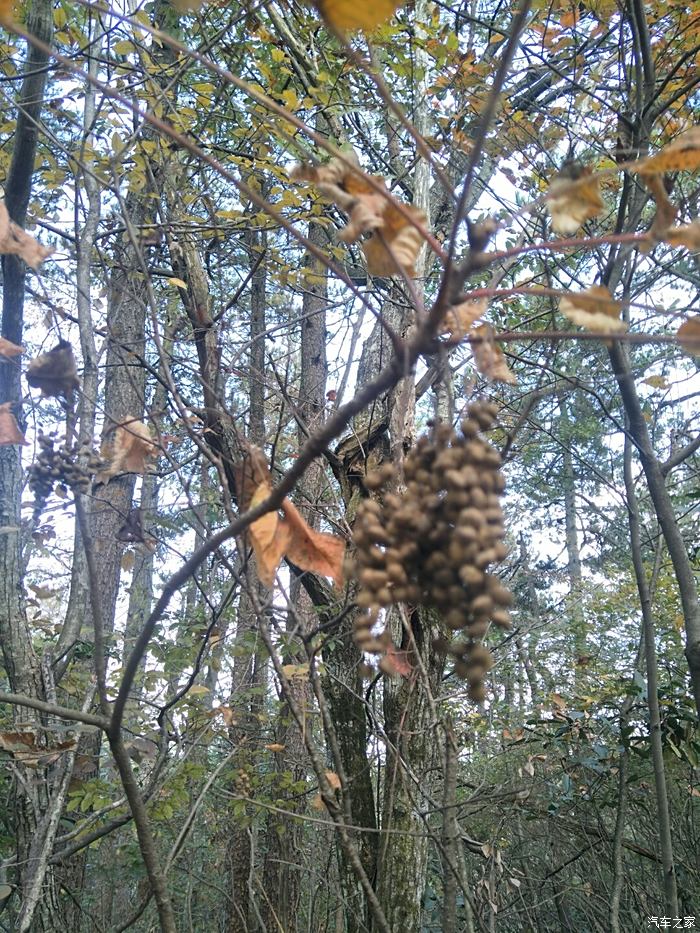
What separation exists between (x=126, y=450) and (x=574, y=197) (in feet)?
4.96

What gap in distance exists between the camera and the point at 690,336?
97 cm

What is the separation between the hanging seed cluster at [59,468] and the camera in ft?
6.04

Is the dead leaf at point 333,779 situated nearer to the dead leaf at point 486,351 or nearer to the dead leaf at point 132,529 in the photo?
the dead leaf at point 132,529

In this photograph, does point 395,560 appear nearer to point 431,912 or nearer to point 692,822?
point 692,822

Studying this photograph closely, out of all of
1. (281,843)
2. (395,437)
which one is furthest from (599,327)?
(281,843)

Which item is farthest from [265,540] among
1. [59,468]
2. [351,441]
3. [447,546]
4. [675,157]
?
[351,441]

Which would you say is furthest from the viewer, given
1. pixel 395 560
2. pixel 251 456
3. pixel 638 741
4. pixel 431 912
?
pixel 431 912

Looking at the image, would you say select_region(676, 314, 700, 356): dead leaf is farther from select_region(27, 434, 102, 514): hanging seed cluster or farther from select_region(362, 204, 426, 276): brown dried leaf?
select_region(27, 434, 102, 514): hanging seed cluster

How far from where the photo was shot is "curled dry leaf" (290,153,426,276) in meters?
0.93

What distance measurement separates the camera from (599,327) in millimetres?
954

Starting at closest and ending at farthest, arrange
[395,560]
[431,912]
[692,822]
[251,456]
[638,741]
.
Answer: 1. [395,560]
2. [251,456]
3. [638,741]
4. [692,822]
5. [431,912]

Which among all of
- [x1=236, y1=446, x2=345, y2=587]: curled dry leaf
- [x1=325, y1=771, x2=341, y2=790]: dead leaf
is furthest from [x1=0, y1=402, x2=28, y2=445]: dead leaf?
[x1=325, y1=771, x2=341, y2=790]: dead leaf

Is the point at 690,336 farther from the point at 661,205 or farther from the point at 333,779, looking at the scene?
the point at 333,779

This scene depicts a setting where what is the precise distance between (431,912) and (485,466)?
530 cm
